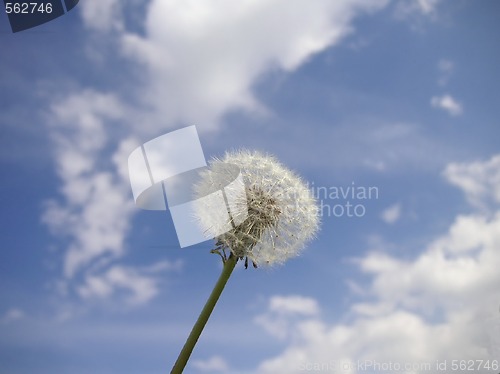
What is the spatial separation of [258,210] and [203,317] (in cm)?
241

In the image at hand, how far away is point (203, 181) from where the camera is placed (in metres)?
9.75

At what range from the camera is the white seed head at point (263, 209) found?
8.79 meters

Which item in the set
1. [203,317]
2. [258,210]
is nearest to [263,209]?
[258,210]

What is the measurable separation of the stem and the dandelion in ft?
0.42

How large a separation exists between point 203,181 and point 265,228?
1.63 m

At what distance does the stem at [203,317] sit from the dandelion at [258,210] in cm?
13

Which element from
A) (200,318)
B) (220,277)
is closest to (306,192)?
(220,277)

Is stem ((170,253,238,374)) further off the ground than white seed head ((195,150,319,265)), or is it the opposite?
white seed head ((195,150,319,265))

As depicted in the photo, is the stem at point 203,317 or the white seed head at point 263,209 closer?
the stem at point 203,317

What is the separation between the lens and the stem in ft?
24.1

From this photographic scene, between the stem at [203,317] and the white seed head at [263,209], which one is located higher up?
the white seed head at [263,209]

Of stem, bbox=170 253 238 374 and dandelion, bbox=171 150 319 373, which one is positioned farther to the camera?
dandelion, bbox=171 150 319 373

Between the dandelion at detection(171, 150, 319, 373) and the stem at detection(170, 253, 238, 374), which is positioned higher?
the dandelion at detection(171, 150, 319, 373)

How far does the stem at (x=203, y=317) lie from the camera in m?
7.36
